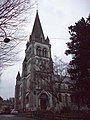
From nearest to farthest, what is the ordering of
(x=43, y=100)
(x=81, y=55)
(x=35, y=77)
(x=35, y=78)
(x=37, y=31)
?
(x=81, y=55) → (x=35, y=77) → (x=35, y=78) → (x=43, y=100) → (x=37, y=31)

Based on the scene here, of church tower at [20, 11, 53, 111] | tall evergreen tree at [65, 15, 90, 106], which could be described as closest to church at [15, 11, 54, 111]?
church tower at [20, 11, 53, 111]

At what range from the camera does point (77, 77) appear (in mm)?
22703

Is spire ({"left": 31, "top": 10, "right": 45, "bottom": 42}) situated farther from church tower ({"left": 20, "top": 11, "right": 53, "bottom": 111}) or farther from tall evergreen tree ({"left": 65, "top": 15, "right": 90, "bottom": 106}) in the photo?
tall evergreen tree ({"left": 65, "top": 15, "right": 90, "bottom": 106})

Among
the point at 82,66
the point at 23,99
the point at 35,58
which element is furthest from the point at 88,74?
the point at 23,99

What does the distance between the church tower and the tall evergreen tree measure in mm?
21339

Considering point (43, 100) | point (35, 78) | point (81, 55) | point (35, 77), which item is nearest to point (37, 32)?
point (35, 78)

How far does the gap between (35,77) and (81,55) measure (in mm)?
26705

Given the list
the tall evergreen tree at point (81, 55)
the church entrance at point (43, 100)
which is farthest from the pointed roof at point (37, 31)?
the tall evergreen tree at point (81, 55)

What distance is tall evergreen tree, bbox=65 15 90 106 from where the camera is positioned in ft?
69.4

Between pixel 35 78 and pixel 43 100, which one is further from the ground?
pixel 35 78

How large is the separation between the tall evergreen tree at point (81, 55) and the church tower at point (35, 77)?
21339mm

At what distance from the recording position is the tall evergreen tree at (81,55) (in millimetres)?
21141

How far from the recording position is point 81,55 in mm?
21594

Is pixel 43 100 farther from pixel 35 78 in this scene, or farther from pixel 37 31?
pixel 37 31
